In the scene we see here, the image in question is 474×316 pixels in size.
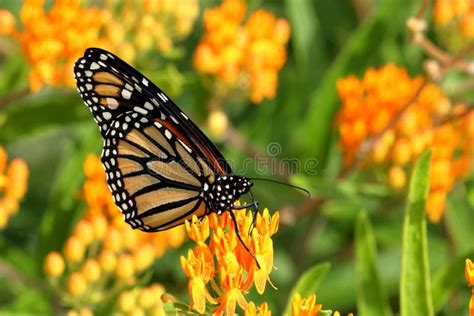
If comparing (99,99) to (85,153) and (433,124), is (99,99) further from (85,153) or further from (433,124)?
(433,124)

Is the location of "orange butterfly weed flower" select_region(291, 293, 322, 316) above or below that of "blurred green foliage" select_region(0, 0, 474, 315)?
below

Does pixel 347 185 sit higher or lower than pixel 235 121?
lower

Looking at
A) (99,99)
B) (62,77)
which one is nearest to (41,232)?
(62,77)

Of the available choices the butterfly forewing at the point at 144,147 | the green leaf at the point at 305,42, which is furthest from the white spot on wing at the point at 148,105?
the green leaf at the point at 305,42

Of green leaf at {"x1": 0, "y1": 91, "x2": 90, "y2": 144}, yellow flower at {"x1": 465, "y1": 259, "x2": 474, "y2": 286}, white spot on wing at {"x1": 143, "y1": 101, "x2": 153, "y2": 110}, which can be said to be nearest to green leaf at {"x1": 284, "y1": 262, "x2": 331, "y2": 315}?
yellow flower at {"x1": 465, "y1": 259, "x2": 474, "y2": 286}

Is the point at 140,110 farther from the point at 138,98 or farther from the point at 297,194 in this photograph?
the point at 297,194

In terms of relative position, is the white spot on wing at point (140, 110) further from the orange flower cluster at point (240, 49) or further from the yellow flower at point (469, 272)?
the yellow flower at point (469, 272)

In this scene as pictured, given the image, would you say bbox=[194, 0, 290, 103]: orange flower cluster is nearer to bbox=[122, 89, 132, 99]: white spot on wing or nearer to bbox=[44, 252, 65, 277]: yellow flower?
bbox=[122, 89, 132, 99]: white spot on wing
